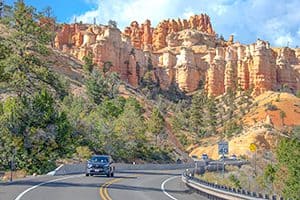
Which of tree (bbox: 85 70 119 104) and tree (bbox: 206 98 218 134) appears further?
tree (bbox: 206 98 218 134)

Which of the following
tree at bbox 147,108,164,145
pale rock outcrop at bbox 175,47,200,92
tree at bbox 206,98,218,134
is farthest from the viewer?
pale rock outcrop at bbox 175,47,200,92

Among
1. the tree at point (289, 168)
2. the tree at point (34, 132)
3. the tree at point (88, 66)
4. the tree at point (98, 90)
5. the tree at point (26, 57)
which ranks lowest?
the tree at point (289, 168)

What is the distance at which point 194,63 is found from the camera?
616ft

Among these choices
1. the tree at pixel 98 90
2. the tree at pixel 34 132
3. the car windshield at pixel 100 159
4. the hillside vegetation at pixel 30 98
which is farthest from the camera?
the tree at pixel 98 90

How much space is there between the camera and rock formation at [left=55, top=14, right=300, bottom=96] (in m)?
162

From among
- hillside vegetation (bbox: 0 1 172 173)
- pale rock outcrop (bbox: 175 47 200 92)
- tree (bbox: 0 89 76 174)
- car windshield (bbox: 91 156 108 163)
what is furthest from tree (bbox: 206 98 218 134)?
car windshield (bbox: 91 156 108 163)

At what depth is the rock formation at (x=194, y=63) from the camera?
162 metres

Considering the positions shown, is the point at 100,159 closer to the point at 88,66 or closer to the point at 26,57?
the point at 26,57

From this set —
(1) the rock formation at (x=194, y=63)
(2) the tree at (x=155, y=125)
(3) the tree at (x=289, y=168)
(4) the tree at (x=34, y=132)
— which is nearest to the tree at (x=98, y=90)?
(2) the tree at (x=155, y=125)

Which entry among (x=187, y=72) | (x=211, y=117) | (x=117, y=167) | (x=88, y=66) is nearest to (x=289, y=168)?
(x=117, y=167)

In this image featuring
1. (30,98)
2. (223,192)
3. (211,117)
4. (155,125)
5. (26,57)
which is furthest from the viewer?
(211,117)

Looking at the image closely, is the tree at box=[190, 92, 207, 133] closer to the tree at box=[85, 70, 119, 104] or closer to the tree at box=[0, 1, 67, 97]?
the tree at box=[85, 70, 119, 104]

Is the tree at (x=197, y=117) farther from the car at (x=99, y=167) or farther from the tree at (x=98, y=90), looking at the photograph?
the car at (x=99, y=167)

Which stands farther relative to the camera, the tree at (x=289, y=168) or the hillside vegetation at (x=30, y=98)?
the tree at (x=289, y=168)
